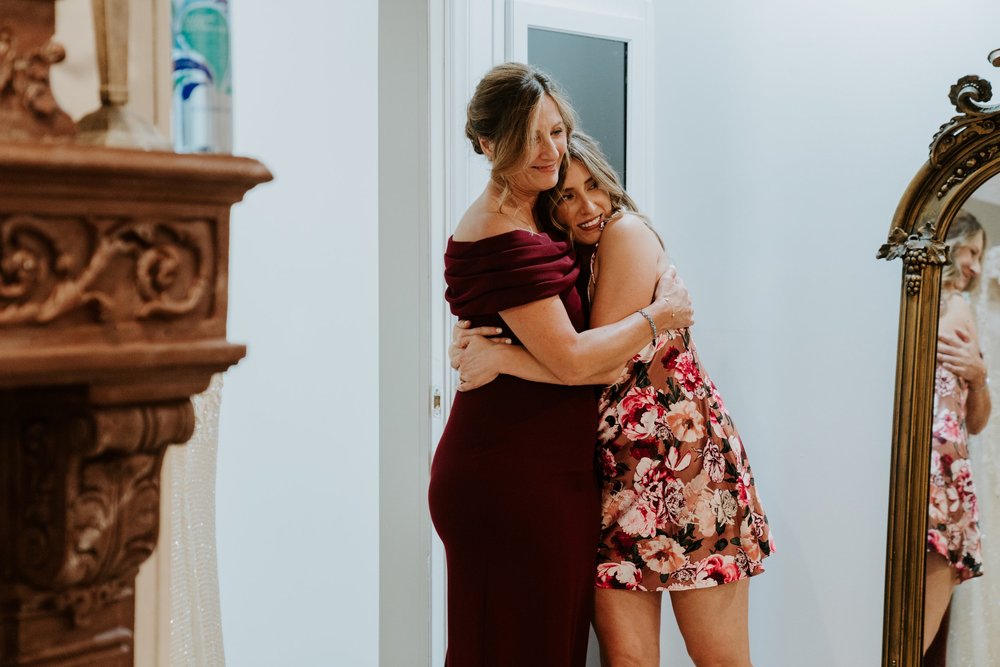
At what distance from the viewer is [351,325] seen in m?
2.72

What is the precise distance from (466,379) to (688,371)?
455 mm

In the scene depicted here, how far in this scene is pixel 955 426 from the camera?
200 centimetres

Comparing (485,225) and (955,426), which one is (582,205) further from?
(955,426)

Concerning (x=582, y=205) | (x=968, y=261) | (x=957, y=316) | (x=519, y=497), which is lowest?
(x=519, y=497)

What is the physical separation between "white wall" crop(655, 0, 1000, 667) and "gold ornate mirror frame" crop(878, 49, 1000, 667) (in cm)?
22

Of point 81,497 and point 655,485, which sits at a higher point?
point 81,497

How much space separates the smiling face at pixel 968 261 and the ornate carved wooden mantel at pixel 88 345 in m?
1.72

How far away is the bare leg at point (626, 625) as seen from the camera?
2043mm

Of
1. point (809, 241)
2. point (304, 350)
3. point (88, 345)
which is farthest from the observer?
point (304, 350)

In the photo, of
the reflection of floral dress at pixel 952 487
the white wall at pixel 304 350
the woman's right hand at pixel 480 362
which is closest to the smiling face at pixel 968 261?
the reflection of floral dress at pixel 952 487

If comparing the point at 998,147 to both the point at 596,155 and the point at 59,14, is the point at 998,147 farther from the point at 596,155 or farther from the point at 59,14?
the point at 59,14

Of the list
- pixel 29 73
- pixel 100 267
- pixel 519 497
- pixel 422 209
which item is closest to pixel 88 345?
pixel 100 267

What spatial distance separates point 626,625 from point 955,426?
0.76 m

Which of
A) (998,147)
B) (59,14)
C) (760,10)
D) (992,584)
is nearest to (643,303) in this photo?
(998,147)
